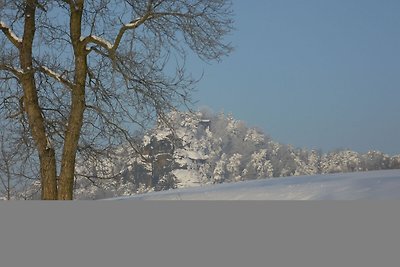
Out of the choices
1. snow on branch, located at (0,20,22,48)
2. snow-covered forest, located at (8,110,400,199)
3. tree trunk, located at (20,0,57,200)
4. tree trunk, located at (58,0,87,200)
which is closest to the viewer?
tree trunk, located at (58,0,87,200)

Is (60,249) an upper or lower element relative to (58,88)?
lower

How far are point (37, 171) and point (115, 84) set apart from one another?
3.12 metres

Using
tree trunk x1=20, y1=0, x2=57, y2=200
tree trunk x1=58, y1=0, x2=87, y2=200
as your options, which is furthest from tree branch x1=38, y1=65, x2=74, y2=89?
tree trunk x1=20, y1=0, x2=57, y2=200

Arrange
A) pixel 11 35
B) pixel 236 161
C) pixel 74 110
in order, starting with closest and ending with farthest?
pixel 74 110
pixel 11 35
pixel 236 161

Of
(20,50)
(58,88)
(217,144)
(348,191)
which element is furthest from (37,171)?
(217,144)

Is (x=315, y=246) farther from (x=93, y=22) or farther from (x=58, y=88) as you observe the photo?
(x=58, y=88)

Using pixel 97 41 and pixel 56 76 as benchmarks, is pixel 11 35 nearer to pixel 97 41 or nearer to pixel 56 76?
pixel 56 76

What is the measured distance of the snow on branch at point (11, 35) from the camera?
9.17 meters

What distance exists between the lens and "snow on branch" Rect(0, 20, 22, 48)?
30.1 feet

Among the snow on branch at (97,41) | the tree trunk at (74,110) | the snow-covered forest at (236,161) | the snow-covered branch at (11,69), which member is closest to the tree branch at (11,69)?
the snow-covered branch at (11,69)

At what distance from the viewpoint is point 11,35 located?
9219 millimetres

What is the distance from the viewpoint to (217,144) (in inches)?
1993

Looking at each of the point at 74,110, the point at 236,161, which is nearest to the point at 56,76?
the point at 74,110

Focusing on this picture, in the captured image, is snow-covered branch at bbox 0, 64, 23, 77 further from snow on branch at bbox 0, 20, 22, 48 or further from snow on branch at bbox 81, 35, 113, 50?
snow on branch at bbox 81, 35, 113, 50
